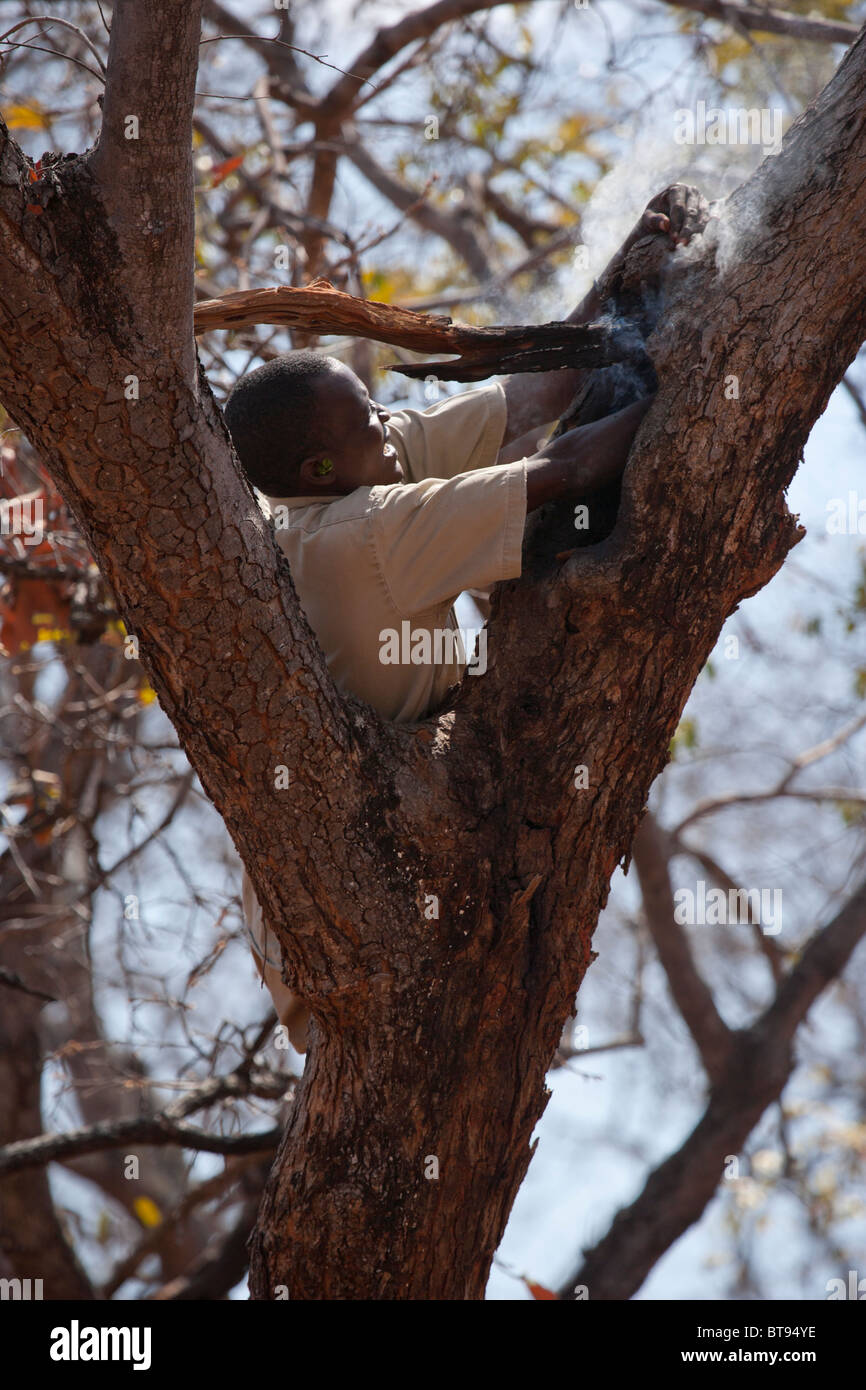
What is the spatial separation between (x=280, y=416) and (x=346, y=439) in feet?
0.43

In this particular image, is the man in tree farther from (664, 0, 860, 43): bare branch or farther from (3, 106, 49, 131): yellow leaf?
(3, 106, 49, 131): yellow leaf

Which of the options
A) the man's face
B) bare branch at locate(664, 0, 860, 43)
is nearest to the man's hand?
the man's face

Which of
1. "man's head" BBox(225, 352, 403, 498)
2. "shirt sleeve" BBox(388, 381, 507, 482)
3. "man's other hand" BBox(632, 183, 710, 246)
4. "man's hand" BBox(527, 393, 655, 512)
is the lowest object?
"man's hand" BBox(527, 393, 655, 512)

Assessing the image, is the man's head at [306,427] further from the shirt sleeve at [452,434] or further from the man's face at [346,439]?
the shirt sleeve at [452,434]

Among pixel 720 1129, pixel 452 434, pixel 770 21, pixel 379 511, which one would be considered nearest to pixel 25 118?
pixel 770 21

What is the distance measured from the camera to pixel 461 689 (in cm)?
242

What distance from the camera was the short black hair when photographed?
2420 mm

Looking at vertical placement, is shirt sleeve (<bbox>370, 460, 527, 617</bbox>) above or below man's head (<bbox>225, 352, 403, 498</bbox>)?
below

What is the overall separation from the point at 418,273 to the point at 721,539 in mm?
5748

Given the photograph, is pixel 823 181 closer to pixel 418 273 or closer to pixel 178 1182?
pixel 418 273

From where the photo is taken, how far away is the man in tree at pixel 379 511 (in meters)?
2.30

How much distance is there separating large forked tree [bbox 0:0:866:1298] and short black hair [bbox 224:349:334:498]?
42 centimetres

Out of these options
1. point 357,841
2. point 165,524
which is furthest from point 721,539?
point 165,524

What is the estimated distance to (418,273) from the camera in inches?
298
